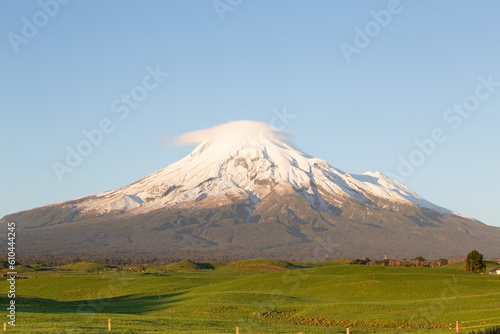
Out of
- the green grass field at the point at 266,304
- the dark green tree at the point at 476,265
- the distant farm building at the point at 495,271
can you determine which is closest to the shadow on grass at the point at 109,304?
the green grass field at the point at 266,304

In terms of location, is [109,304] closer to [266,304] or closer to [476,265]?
[266,304]

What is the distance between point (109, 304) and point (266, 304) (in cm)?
2182

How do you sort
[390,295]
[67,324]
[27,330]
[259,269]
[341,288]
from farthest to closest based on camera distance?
[259,269] → [341,288] → [390,295] → [67,324] → [27,330]

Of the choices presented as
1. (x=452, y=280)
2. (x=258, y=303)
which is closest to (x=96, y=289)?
(x=258, y=303)

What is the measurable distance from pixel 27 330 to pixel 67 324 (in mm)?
4188

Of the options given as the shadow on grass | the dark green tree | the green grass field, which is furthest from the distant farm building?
the shadow on grass

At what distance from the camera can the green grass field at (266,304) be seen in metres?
46.5

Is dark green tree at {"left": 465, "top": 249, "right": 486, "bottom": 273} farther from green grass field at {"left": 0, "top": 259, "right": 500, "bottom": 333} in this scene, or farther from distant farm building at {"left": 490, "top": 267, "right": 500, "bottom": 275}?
green grass field at {"left": 0, "top": 259, "right": 500, "bottom": 333}

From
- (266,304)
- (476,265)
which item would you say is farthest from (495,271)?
(266,304)

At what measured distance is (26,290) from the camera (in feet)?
289

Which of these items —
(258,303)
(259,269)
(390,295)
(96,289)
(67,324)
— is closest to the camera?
(67,324)

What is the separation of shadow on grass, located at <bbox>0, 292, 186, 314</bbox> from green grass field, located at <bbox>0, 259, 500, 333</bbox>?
132mm

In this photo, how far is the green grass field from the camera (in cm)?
4650

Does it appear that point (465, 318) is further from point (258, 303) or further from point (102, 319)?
point (102, 319)
